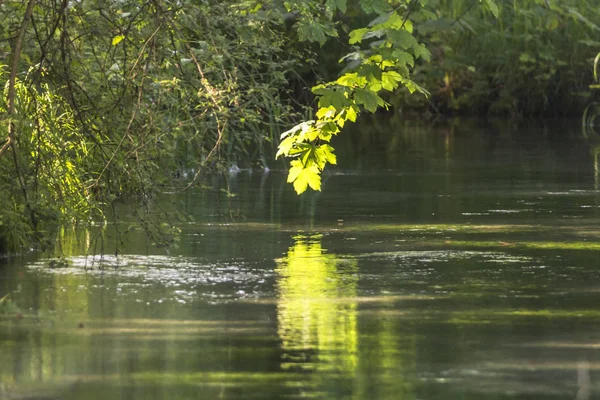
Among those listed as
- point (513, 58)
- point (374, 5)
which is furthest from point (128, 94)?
point (513, 58)

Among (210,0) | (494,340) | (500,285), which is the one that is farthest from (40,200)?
(494,340)

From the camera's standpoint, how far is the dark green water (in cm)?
549

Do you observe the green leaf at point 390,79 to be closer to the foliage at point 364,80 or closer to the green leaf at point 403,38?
the foliage at point 364,80

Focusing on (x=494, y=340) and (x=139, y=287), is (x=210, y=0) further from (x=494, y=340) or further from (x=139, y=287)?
(x=494, y=340)

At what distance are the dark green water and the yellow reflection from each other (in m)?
0.01

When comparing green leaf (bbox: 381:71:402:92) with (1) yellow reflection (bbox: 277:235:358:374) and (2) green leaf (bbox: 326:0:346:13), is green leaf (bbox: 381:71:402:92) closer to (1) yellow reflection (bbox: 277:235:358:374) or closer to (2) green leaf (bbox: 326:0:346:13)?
(2) green leaf (bbox: 326:0:346:13)

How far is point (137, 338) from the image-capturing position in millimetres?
6309

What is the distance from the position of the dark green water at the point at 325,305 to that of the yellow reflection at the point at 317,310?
12 millimetres

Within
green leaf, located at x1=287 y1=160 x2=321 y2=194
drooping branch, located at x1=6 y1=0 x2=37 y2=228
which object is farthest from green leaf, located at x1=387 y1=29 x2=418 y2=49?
drooping branch, located at x1=6 y1=0 x2=37 y2=228

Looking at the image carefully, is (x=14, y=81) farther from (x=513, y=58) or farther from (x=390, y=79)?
(x=513, y=58)

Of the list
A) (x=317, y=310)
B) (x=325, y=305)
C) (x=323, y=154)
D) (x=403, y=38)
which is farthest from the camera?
(x=323, y=154)

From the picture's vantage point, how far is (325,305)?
7.10 metres

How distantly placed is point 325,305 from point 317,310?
0.15 metres

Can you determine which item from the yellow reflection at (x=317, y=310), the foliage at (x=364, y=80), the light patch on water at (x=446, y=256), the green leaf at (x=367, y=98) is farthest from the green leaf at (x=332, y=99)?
the light patch on water at (x=446, y=256)
